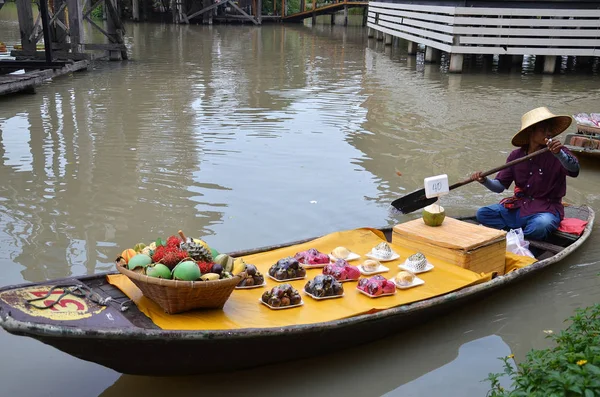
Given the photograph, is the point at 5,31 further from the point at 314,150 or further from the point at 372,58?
the point at 314,150

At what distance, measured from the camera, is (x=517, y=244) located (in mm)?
5434

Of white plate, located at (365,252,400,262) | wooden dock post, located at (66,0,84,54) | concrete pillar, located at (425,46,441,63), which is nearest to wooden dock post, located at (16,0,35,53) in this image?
wooden dock post, located at (66,0,84,54)

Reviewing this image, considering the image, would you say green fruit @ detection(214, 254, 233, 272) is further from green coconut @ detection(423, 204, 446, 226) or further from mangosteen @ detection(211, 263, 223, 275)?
green coconut @ detection(423, 204, 446, 226)

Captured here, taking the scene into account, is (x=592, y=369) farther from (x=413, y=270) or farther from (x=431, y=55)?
(x=431, y=55)

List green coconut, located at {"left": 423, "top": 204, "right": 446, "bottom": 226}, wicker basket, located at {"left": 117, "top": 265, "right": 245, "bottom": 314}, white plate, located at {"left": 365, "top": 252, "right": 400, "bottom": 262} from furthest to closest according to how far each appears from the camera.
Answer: green coconut, located at {"left": 423, "top": 204, "right": 446, "bottom": 226} < white plate, located at {"left": 365, "top": 252, "right": 400, "bottom": 262} < wicker basket, located at {"left": 117, "top": 265, "right": 245, "bottom": 314}

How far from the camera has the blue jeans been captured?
18.5 feet

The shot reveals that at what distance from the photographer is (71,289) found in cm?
365

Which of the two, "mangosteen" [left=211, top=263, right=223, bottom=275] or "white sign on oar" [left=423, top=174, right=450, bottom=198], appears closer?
"mangosteen" [left=211, top=263, right=223, bottom=275]

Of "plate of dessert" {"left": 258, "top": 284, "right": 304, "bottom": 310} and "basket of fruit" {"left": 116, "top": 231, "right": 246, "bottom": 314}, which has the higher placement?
"basket of fruit" {"left": 116, "top": 231, "right": 246, "bottom": 314}

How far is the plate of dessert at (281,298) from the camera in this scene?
397 centimetres

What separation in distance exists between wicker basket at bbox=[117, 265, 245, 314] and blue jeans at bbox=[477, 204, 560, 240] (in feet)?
10.1

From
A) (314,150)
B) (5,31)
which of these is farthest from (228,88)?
(5,31)

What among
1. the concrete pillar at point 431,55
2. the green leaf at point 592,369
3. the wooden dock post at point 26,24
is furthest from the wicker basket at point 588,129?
the wooden dock post at point 26,24

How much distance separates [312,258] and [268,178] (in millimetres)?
3169
